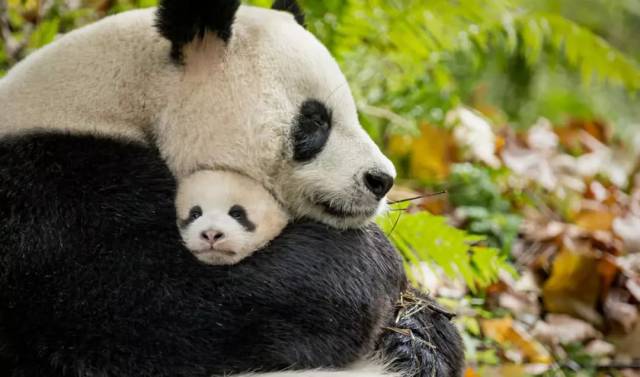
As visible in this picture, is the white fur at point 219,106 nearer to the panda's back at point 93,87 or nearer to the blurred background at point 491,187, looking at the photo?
the panda's back at point 93,87

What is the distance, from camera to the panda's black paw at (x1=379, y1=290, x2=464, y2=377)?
3471 mm

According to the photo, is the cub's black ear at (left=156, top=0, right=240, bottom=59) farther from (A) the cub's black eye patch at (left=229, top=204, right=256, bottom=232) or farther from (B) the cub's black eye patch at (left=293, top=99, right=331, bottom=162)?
(A) the cub's black eye patch at (left=229, top=204, right=256, bottom=232)

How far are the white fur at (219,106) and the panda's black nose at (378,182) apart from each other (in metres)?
0.02

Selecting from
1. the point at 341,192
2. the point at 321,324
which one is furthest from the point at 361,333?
the point at 341,192

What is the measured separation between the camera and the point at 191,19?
310 centimetres

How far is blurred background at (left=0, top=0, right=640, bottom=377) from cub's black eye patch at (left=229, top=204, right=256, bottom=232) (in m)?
1.34

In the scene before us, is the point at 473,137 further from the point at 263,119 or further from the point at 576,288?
the point at 263,119

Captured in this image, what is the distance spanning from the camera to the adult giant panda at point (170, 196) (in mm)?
2910

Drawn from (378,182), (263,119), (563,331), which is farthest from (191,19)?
(563,331)

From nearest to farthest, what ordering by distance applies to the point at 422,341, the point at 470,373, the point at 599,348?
the point at 422,341 < the point at 470,373 < the point at 599,348

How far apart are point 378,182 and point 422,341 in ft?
2.55

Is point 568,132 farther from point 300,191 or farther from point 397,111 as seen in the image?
point 300,191

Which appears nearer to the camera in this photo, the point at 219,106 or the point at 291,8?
the point at 219,106

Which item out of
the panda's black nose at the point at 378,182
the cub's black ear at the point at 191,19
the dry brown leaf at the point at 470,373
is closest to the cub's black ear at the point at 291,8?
the cub's black ear at the point at 191,19
